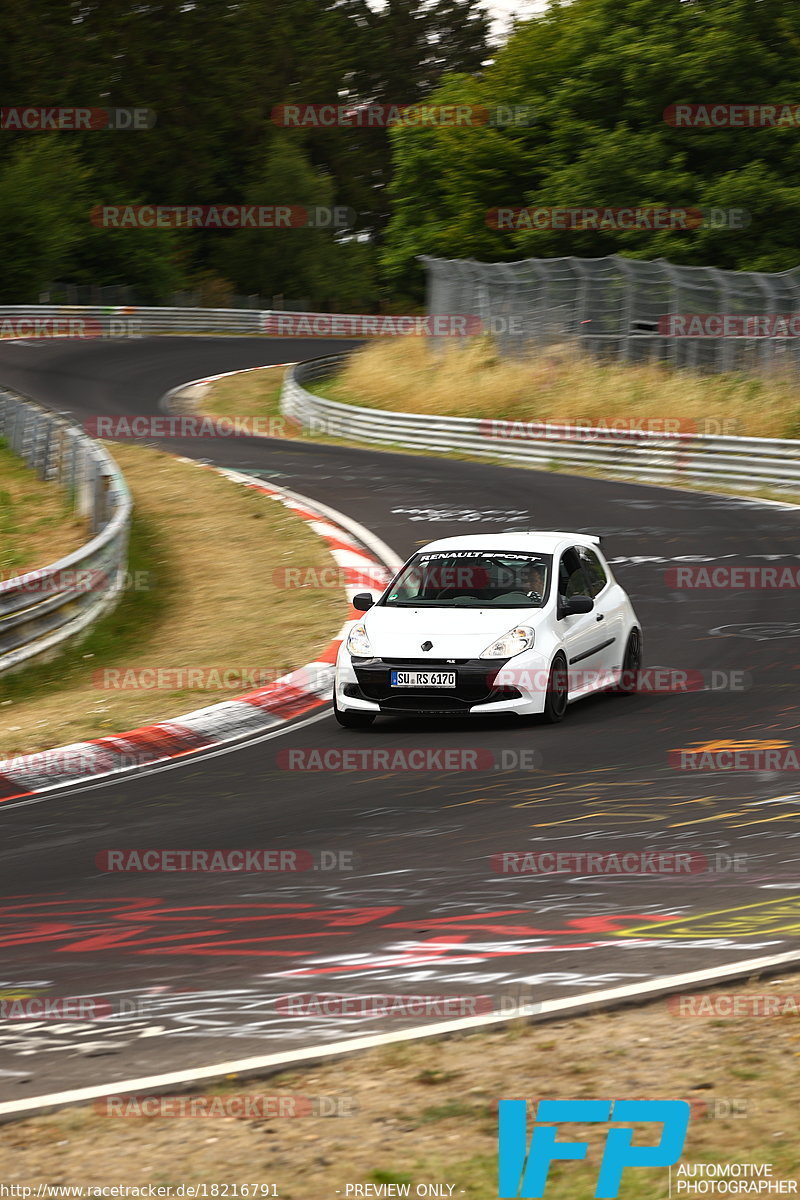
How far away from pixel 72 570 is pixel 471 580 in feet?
15.4

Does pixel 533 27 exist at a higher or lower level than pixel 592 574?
higher

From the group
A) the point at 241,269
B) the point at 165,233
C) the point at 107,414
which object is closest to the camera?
the point at 107,414

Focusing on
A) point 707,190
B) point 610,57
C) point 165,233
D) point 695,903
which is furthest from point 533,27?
point 695,903

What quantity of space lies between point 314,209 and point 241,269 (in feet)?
17.2

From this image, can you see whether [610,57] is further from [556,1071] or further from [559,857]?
[556,1071]

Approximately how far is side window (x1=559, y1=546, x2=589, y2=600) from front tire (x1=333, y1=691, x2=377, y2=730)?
1.89 m

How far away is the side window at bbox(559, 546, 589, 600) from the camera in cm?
1262

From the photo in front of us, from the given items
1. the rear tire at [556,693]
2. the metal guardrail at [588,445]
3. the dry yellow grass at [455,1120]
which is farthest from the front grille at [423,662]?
the metal guardrail at [588,445]

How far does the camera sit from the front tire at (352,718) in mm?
11781

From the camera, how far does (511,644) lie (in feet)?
38.2

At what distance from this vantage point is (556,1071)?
4.89 metres

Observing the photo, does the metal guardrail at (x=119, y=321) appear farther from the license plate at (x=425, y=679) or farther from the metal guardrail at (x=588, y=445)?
the license plate at (x=425, y=679)

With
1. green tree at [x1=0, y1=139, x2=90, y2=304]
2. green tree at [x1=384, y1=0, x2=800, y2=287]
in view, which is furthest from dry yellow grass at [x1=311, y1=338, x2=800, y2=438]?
green tree at [x1=0, y1=139, x2=90, y2=304]

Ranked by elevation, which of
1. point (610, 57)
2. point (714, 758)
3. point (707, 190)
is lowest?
point (714, 758)
